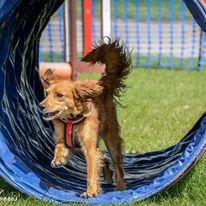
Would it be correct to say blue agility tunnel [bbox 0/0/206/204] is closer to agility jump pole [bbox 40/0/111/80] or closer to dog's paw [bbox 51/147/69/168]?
dog's paw [bbox 51/147/69/168]

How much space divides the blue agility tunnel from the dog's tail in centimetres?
78

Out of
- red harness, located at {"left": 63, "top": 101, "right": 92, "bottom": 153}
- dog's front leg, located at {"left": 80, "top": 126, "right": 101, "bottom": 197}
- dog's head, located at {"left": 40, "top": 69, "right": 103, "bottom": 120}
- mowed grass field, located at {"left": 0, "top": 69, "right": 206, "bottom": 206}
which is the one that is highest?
dog's head, located at {"left": 40, "top": 69, "right": 103, "bottom": 120}

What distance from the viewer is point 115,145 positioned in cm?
680

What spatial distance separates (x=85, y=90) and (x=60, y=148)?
1.78 feet

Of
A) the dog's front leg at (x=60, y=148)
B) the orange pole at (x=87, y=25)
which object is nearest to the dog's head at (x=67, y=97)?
the dog's front leg at (x=60, y=148)

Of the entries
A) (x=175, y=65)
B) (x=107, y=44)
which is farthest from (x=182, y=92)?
(x=107, y=44)

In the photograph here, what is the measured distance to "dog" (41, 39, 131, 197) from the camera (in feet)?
20.5

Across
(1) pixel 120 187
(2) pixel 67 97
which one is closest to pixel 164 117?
(1) pixel 120 187

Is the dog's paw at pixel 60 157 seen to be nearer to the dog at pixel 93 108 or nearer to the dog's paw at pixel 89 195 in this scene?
the dog at pixel 93 108

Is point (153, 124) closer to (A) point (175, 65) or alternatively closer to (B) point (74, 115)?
(B) point (74, 115)

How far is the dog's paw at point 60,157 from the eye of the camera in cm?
639

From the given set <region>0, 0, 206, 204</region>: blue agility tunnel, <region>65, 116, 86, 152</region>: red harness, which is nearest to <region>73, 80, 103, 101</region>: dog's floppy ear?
<region>65, 116, 86, 152</region>: red harness

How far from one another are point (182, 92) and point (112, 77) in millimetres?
6250

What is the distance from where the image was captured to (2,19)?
6.06 meters
